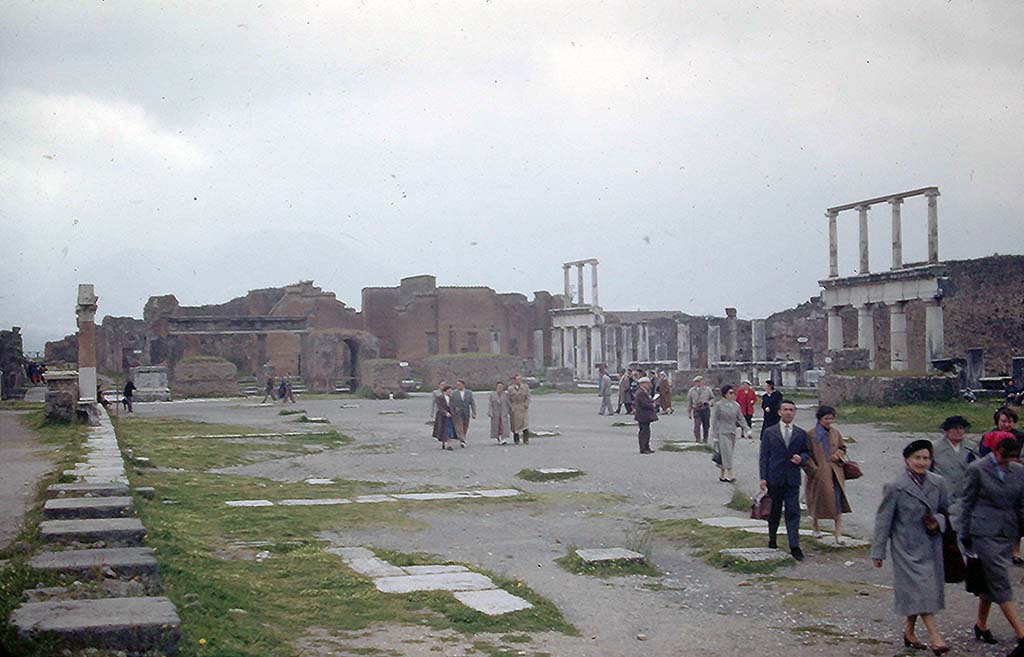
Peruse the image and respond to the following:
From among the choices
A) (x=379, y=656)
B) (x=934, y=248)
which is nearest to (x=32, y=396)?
(x=934, y=248)

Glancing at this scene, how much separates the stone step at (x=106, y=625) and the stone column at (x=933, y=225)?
34534 millimetres

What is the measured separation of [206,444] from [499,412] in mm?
6378

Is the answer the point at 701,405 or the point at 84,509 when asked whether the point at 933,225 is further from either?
the point at 84,509

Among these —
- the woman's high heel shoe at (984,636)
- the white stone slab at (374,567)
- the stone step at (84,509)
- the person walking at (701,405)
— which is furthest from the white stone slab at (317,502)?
the person walking at (701,405)

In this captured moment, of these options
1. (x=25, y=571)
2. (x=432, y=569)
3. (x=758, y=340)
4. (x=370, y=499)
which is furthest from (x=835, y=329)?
(x=25, y=571)

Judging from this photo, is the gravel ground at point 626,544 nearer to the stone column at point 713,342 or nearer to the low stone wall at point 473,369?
the stone column at point 713,342

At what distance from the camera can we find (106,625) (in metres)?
5.71

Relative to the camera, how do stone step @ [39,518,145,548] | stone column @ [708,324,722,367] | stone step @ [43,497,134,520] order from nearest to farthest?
stone step @ [39,518,145,548] → stone step @ [43,497,134,520] → stone column @ [708,324,722,367]

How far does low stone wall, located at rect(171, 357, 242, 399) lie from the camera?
50.6 metres

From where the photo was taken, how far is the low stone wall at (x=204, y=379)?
166ft

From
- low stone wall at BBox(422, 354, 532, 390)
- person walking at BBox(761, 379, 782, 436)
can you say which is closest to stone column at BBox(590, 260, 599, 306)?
low stone wall at BBox(422, 354, 532, 390)

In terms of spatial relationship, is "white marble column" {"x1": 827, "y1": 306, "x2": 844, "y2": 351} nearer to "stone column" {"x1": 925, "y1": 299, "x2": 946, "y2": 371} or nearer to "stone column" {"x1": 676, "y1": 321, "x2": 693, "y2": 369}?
"stone column" {"x1": 925, "y1": 299, "x2": 946, "y2": 371}

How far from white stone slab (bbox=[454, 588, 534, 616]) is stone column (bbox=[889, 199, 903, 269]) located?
1295 inches

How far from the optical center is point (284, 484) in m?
16.8
